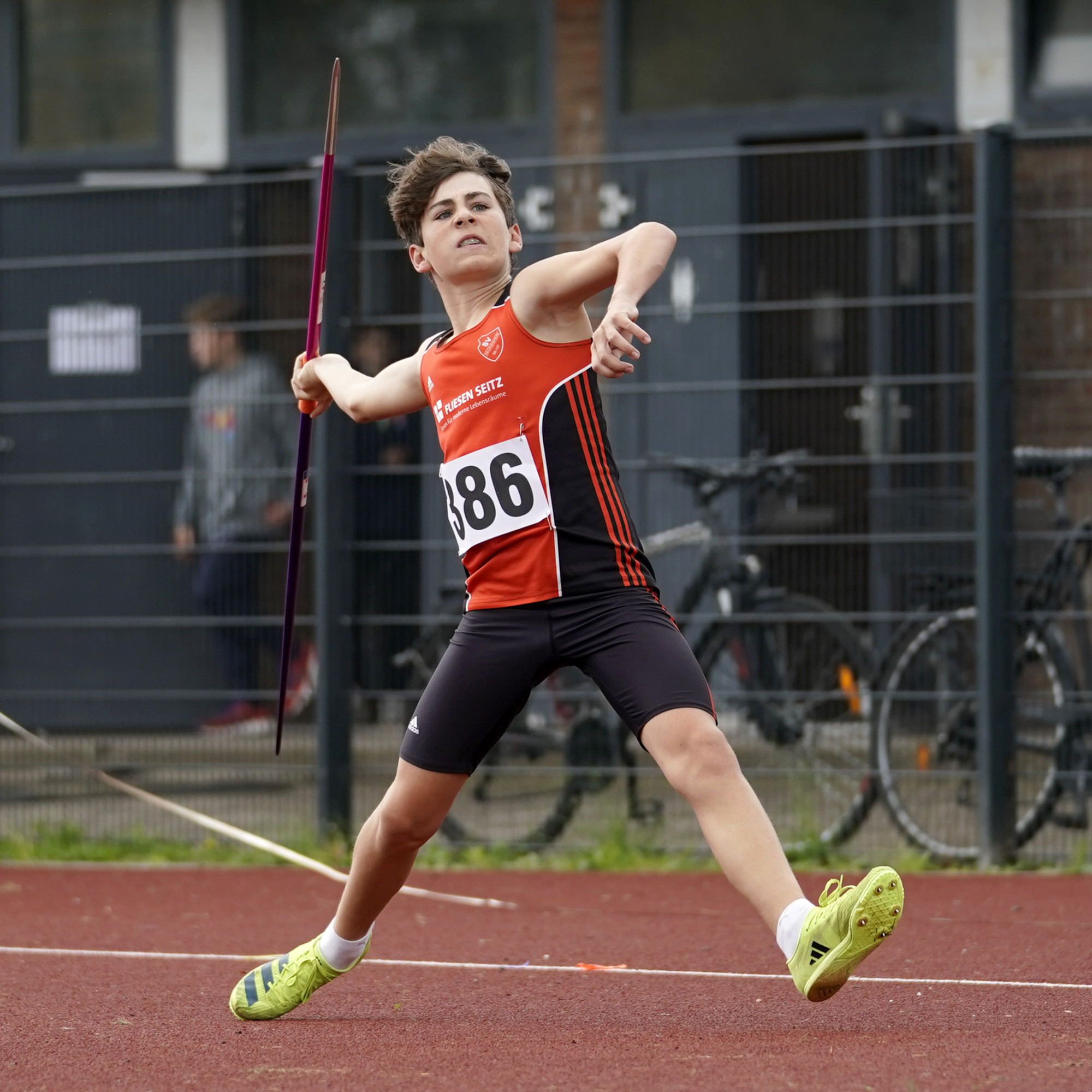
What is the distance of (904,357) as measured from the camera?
702cm

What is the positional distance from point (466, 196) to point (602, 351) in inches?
30.3

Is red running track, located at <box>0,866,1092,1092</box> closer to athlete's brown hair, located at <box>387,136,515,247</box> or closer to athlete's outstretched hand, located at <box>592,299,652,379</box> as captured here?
athlete's outstretched hand, located at <box>592,299,652,379</box>

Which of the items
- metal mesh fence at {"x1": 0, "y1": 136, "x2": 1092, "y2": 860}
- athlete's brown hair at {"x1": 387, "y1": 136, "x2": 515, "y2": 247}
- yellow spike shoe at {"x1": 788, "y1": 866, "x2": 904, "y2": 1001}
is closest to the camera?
yellow spike shoe at {"x1": 788, "y1": 866, "x2": 904, "y2": 1001}

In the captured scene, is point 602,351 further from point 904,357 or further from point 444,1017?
point 904,357

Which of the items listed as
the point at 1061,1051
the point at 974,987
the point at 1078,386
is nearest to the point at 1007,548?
the point at 1078,386

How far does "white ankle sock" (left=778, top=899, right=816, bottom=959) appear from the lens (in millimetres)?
3889

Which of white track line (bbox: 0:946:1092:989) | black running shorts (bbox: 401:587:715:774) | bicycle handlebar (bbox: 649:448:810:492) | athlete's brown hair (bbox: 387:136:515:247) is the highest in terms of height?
athlete's brown hair (bbox: 387:136:515:247)

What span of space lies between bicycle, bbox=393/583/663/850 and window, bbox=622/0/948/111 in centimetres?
398

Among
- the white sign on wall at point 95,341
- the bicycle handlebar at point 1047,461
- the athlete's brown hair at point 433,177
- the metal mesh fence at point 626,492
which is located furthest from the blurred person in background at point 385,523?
the athlete's brown hair at point 433,177

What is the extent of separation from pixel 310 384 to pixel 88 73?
709 centimetres

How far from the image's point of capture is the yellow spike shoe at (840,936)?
384 cm

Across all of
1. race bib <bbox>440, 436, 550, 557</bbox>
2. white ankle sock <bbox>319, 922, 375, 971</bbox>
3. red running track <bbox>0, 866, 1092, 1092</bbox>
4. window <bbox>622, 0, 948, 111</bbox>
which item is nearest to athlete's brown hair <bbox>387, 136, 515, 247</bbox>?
race bib <bbox>440, 436, 550, 557</bbox>

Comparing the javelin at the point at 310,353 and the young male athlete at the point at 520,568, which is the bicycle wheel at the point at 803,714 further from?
the young male athlete at the point at 520,568

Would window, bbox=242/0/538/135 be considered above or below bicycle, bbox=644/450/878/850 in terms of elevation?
above
